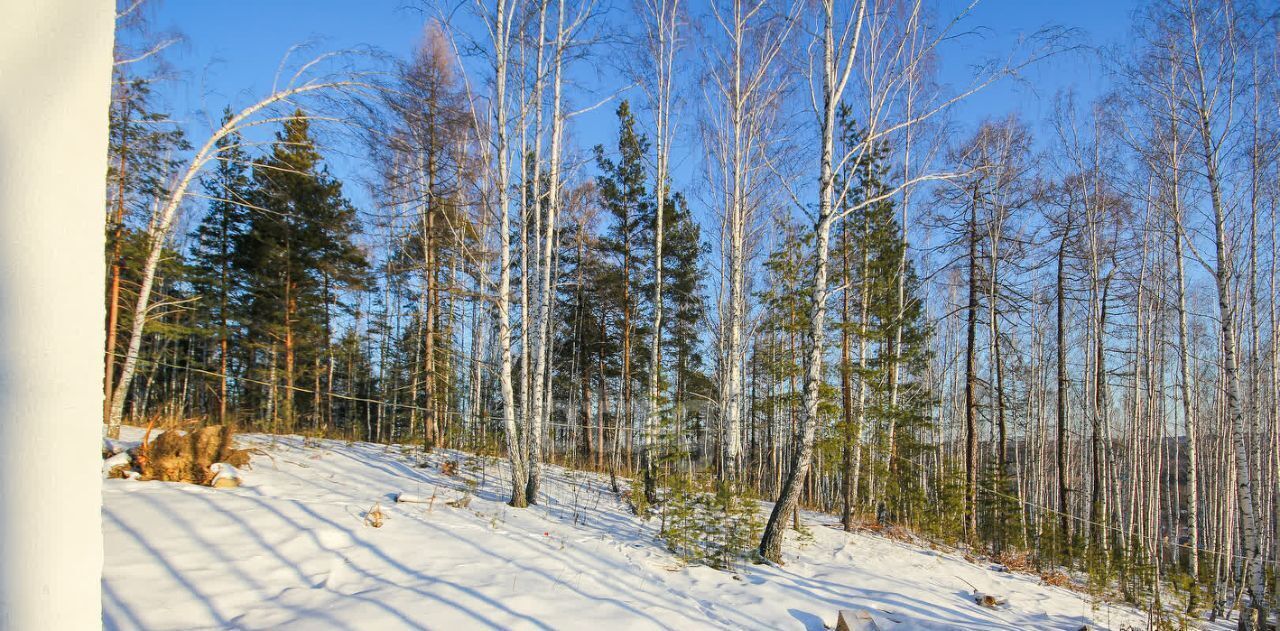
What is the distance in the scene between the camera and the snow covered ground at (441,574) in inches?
128

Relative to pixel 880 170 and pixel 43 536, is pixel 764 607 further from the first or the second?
pixel 880 170

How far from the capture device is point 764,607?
4.62 m

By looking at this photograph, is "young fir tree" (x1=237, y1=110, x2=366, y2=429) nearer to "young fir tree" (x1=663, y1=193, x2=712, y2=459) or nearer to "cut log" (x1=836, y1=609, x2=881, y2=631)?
"young fir tree" (x1=663, y1=193, x2=712, y2=459)

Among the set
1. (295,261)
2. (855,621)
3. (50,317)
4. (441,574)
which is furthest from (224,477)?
(295,261)

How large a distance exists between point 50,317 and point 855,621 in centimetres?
528

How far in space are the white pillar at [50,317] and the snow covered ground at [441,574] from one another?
9.33 ft

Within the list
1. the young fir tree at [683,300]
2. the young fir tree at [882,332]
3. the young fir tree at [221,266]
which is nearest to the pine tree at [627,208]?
the young fir tree at [683,300]

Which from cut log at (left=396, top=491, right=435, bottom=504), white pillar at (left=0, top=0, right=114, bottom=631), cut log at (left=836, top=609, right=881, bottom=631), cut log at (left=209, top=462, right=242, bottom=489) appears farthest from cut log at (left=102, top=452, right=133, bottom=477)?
cut log at (left=836, top=609, right=881, bottom=631)

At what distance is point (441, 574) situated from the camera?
405 centimetres

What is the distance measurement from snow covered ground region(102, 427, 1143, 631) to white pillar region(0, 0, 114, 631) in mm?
2845

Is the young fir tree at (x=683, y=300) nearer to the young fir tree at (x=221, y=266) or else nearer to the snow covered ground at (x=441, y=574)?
the snow covered ground at (x=441, y=574)

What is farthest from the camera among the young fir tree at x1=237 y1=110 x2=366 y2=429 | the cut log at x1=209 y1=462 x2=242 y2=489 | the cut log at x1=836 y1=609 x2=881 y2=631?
the young fir tree at x1=237 y1=110 x2=366 y2=429

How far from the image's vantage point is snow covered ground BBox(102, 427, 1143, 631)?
3.26 meters

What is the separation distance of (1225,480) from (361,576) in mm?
18840
